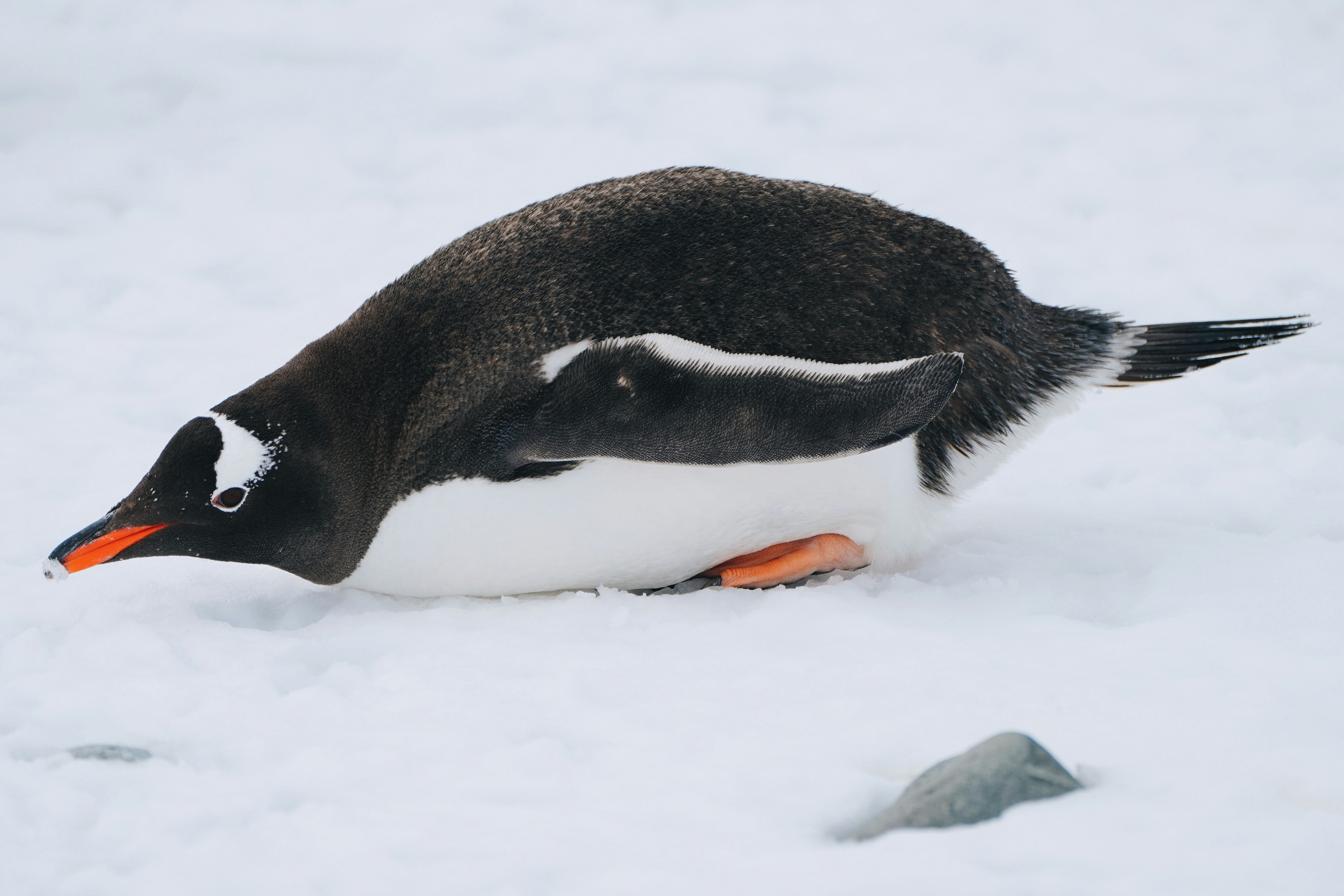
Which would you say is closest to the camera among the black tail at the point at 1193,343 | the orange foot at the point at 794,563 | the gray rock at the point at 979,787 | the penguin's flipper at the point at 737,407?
the gray rock at the point at 979,787

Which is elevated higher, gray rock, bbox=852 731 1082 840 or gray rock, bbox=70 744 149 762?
gray rock, bbox=70 744 149 762

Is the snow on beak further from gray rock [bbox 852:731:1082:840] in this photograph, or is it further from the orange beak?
gray rock [bbox 852:731:1082:840]

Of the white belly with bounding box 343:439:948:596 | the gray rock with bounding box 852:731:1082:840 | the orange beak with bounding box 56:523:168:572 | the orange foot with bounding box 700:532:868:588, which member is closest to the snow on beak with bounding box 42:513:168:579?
the orange beak with bounding box 56:523:168:572

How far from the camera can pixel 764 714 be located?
5.50ft

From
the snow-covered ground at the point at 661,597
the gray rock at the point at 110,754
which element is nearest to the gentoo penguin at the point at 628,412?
the snow-covered ground at the point at 661,597

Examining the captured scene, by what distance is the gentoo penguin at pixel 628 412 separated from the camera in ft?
6.43

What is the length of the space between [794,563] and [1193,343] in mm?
953

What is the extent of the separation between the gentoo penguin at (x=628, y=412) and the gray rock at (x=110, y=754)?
2.05 ft

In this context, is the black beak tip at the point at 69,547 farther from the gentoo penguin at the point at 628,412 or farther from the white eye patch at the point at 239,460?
the white eye patch at the point at 239,460

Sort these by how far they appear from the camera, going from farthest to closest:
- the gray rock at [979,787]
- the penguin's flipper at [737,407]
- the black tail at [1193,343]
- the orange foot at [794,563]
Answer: the black tail at [1193,343]
the orange foot at [794,563]
the penguin's flipper at [737,407]
the gray rock at [979,787]

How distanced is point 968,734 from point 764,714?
0.28 meters

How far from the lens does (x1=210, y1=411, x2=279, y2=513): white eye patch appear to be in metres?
2.14

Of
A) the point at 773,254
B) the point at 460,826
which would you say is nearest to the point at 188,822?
the point at 460,826

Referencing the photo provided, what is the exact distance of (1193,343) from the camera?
243cm
